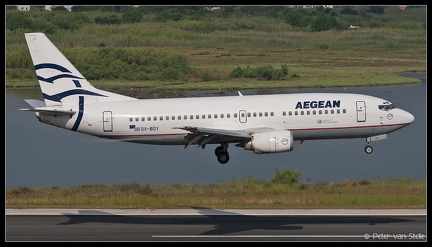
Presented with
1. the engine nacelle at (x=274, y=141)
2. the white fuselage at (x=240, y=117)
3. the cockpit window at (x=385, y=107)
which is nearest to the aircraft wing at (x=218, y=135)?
the white fuselage at (x=240, y=117)

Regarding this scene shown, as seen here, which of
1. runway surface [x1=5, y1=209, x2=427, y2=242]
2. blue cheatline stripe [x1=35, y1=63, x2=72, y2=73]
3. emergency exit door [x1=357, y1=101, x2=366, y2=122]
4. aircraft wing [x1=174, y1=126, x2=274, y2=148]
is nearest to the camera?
runway surface [x1=5, y1=209, x2=427, y2=242]

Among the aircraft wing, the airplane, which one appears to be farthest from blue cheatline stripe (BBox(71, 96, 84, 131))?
the aircraft wing

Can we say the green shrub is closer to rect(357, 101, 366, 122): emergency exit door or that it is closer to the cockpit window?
rect(357, 101, 366, 122): emergency exit door

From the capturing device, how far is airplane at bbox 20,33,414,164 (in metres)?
63.5

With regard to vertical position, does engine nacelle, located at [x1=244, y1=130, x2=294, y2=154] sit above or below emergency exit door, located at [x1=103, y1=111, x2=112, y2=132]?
below

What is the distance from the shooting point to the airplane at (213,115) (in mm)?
63469

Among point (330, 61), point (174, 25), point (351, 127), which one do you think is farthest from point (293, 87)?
point (351, 127)

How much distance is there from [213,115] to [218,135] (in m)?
1.95

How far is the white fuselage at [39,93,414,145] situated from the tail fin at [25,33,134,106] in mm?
721

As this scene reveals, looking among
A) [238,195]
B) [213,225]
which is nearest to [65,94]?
[238,195]

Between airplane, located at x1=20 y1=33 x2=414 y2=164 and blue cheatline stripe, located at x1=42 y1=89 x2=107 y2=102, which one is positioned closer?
airplane, located at x1=20 y1=33 x2=414 y2=164

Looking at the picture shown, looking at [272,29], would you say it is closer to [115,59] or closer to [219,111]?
[115,59]

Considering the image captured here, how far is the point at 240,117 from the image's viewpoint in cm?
6384

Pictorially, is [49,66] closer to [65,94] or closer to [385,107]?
[65,94]
